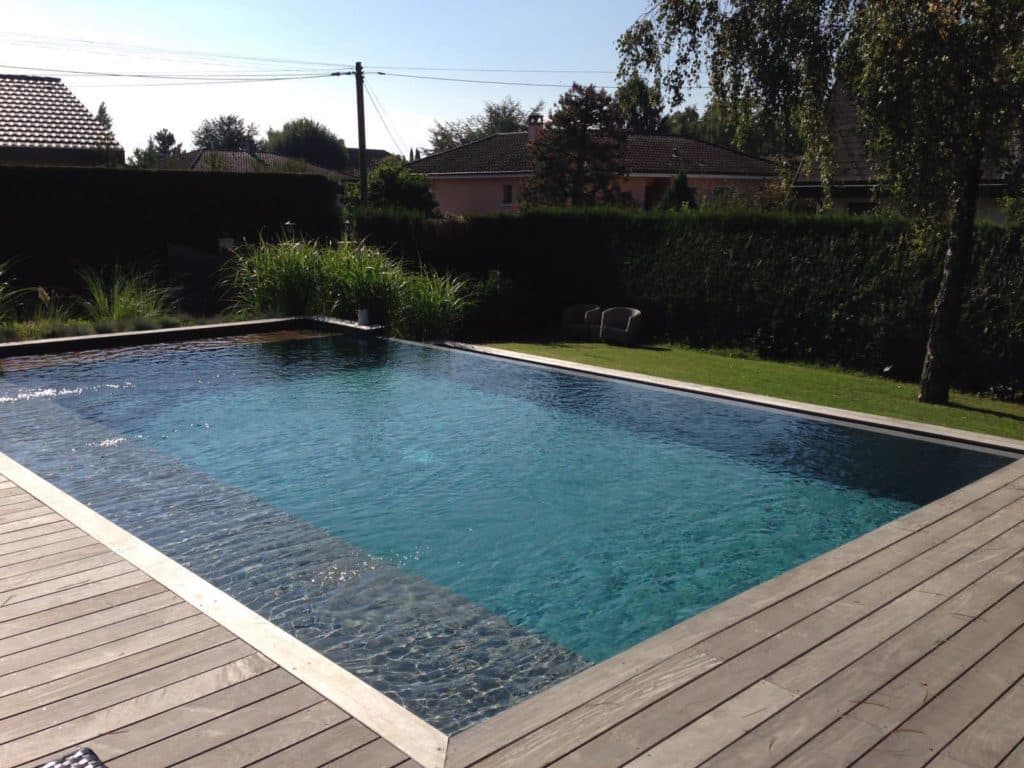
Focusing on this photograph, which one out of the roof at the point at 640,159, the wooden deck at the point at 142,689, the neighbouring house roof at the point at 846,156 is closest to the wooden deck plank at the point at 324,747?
the wooden deck at the point at 142,689

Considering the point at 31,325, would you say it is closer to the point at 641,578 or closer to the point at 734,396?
the point at 734,396

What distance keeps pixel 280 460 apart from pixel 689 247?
885cm

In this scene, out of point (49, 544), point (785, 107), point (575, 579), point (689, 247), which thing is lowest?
point (575, 579)

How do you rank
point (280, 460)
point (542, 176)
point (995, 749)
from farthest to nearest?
1. point (542, 176)
2. point (280, 460)
3. point (995, 749)

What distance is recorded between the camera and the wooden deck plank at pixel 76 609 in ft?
11.6

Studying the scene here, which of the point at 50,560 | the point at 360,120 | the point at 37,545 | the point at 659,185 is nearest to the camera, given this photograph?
the point at 50,560

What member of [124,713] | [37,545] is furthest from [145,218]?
[124,713]

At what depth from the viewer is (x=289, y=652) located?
3393mm

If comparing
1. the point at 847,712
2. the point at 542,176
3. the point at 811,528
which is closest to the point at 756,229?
the point at 811,528

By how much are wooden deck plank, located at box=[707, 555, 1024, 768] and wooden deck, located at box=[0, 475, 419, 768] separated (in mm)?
1168

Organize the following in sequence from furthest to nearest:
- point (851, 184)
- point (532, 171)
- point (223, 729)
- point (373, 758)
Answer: point (532, 171), point (851, 184), point (223, 729), point (373, 758)

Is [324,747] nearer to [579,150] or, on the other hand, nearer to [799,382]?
[799,382]

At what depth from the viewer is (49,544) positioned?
176 inches

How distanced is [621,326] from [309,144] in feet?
220
